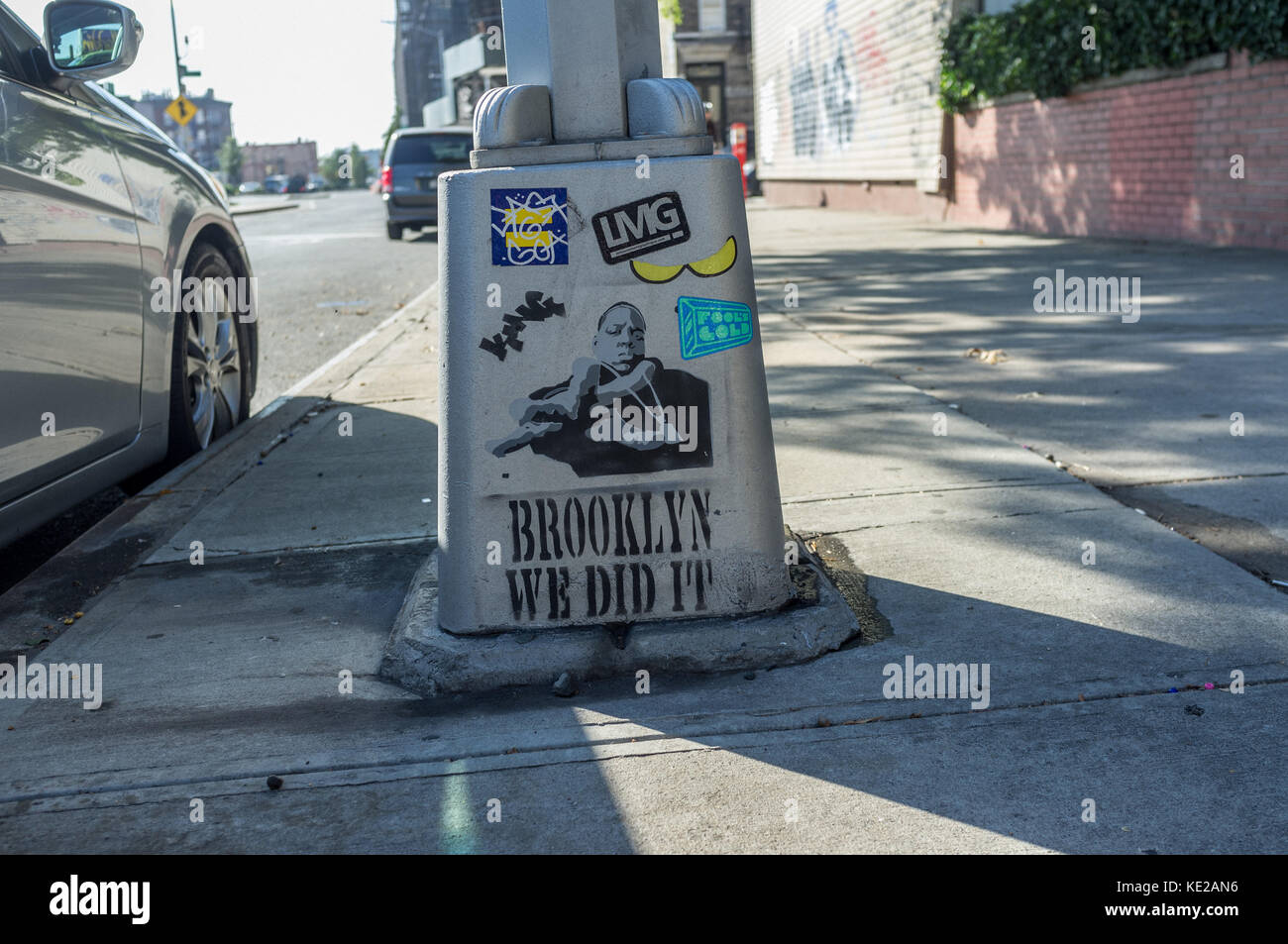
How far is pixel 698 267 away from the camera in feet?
9.49

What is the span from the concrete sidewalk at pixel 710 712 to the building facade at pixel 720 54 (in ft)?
114

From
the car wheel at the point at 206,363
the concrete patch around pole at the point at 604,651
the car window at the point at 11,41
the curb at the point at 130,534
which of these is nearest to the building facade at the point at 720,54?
the car wheel at the point at 206,363

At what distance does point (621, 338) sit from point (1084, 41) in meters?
12.4

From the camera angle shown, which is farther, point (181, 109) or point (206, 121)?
point (206, 121)

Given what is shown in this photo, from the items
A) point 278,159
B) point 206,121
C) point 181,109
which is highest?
point 206,121

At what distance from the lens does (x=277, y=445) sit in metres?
5.34

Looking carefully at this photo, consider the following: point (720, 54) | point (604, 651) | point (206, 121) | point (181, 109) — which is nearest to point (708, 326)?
point (604, 651)

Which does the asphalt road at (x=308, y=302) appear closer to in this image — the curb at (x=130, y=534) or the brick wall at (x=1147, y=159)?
the curb at (x=130, y=534)

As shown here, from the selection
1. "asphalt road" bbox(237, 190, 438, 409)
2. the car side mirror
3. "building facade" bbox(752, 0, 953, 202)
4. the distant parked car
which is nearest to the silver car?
the car side mirror

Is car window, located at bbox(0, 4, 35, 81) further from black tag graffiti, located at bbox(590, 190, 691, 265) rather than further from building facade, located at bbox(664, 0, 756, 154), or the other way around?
building facade, located at bbox(664, 0, 756, 154)

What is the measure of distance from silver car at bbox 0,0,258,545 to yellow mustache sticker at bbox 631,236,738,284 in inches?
68.3

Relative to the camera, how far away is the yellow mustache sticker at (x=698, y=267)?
2881 millimetres

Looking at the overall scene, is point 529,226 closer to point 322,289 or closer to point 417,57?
point 322,289
